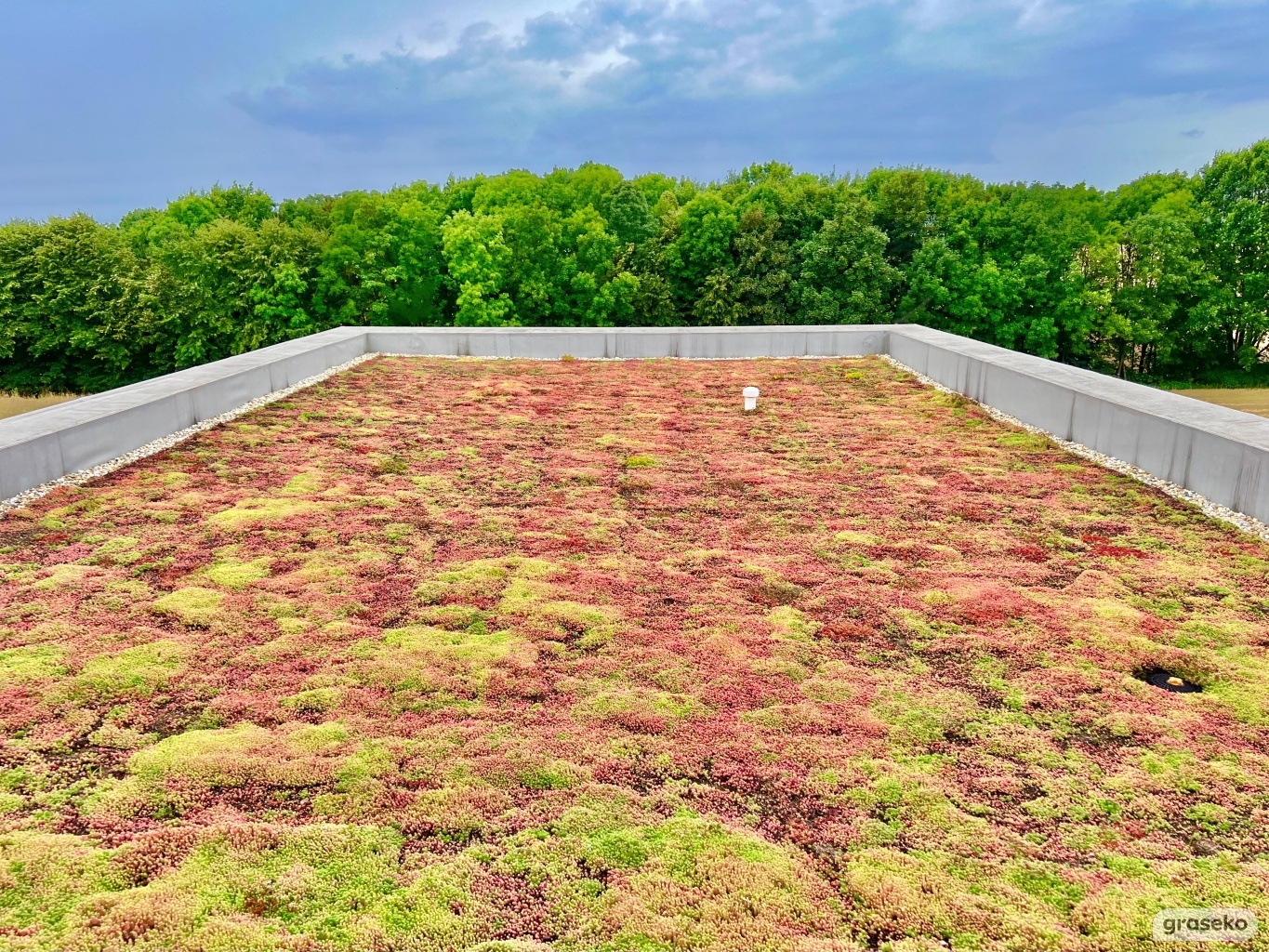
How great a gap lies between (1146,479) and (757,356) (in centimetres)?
954

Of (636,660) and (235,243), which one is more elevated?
(235,243)

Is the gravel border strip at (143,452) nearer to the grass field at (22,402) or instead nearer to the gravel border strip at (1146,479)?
the gravel border strip at (1146,479)

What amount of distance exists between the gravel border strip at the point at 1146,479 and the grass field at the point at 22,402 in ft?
120

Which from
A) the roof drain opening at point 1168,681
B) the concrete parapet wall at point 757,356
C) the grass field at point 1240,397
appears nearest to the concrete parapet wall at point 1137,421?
the concrete parapet wall at point 757,356

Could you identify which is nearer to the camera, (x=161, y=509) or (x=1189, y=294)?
(x=161, y=509)

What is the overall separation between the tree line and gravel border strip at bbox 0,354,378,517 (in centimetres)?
2013

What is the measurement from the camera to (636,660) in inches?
177

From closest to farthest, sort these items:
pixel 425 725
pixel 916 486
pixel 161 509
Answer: pixel 425 725 < pixel 161 509 < pixel 916 486

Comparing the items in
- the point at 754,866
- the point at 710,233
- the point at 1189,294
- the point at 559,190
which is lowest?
the point at 754,866

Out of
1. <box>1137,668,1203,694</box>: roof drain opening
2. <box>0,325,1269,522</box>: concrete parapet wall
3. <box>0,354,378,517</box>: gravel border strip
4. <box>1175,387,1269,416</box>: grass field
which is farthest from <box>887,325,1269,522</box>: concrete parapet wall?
<box>1175,387,1269,416</box>: grass field

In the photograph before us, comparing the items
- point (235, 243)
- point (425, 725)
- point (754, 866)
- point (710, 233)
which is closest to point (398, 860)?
point (425, 725)

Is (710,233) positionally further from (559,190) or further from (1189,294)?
(1189,294)

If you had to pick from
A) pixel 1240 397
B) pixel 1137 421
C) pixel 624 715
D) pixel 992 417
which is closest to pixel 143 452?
pixel 624 715

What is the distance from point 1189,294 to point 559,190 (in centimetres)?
2873
